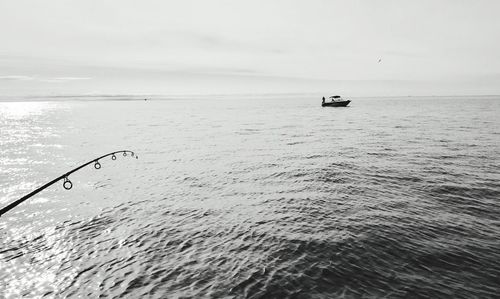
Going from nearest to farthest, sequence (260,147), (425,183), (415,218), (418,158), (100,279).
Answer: (100,279) < (415,218) < (425,183) < (418,158) < (260,147)

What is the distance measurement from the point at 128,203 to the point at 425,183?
62.8 ft

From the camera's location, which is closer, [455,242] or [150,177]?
[455,242]

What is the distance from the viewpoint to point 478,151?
28.5 metres

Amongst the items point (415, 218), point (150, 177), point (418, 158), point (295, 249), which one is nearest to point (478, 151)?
point (418, 158)

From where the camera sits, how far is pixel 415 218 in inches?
531

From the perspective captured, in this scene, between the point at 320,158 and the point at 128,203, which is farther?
the point at 320,158

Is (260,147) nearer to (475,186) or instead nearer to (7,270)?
(475,186)

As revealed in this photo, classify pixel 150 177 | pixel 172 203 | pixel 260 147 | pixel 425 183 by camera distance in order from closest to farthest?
pixel 172 203, pixel 425 183, pixel 150 177, pixel 260 147

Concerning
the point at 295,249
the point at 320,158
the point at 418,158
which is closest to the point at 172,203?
the point at 295,249

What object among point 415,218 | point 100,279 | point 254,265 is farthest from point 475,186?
point 100,279

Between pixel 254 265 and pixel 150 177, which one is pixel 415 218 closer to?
pixel 254 265

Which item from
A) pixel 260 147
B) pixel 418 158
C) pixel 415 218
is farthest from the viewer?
pixel 260 147

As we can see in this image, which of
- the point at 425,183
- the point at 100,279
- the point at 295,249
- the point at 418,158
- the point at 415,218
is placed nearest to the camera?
the point at 100,279

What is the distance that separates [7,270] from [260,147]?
28.1m
